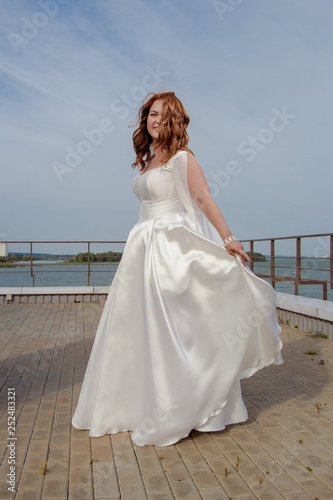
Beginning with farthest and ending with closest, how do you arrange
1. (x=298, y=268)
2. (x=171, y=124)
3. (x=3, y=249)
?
(x=3, y=249) < (x=298, y=268) < (x=171, y=124)

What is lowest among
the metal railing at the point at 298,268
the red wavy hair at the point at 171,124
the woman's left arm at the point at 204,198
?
the metal railing at the point at 298,268

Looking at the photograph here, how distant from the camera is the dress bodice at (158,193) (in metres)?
2.75

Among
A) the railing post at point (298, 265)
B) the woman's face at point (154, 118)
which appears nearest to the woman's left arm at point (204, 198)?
the woman's face at point (154, 118)

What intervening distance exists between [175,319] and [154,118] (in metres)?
1.23

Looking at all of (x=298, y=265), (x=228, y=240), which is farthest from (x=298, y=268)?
(x=228, y=240)

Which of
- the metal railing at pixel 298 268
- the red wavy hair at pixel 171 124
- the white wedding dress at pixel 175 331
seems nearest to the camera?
the white wedding dress at pixel 175 331

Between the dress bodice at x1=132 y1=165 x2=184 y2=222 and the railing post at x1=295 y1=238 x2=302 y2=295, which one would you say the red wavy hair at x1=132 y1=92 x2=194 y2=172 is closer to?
the dress bodice at x1=132 y1=165 x2=184 y2=222

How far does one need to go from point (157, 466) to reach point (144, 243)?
4.05 feet

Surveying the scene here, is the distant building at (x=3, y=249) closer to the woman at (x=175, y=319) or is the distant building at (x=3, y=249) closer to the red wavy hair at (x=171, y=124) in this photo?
the woman at (x=175, y=319)

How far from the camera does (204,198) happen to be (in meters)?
2.64

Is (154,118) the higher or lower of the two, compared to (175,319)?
higher

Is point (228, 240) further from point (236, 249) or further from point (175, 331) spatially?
point (175, 331)

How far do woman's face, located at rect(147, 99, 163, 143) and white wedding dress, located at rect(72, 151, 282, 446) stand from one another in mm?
236

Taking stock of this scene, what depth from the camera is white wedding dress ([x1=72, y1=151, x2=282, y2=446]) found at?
2.51m
